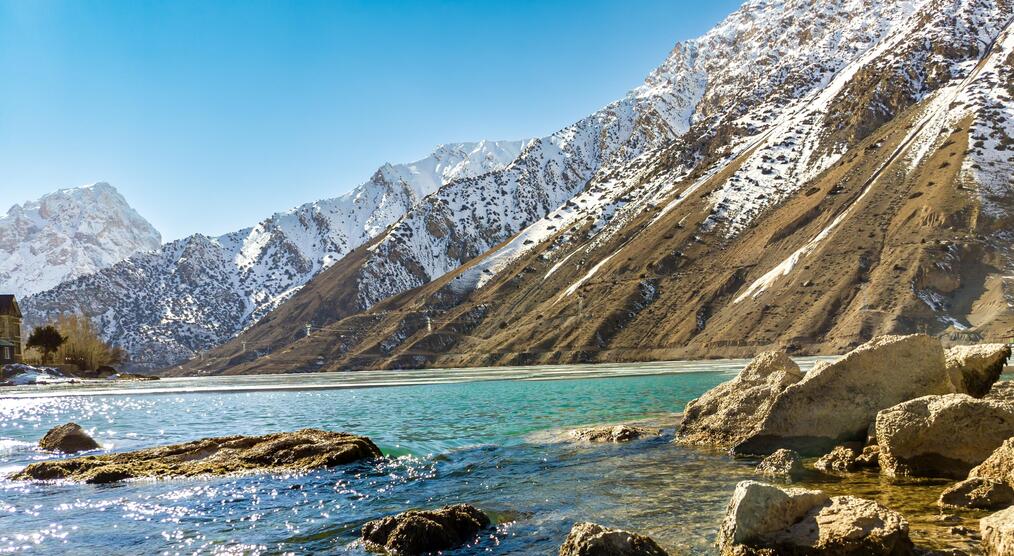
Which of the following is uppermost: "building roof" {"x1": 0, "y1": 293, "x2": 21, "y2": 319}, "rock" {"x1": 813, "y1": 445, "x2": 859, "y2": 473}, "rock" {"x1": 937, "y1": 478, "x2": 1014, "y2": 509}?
"building roof" {"x1": 0, "y1": 293, "x2": 21, "y2": 319}

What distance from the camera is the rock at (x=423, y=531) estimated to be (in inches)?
551

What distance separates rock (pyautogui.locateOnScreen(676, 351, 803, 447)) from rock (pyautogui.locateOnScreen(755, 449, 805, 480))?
3.91 meters

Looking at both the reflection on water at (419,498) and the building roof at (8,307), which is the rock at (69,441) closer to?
the reflection on water at (419,498)

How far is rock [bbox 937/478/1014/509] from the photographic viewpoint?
44.5 ft

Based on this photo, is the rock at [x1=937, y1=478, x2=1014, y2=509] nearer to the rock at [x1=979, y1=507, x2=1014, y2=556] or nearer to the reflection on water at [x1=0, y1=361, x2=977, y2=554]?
the reflection on water at [x1=0, y1=361, x2=977, y2=554]

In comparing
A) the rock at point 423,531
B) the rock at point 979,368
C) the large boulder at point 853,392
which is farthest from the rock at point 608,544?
the rock at point 979,368

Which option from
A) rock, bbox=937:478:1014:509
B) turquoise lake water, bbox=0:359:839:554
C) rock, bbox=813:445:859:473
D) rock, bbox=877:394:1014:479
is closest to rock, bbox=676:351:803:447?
turquoise lake water, bbox=0:359:839:554

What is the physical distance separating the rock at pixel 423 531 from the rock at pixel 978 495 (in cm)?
981

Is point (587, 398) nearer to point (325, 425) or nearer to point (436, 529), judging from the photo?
point (325, 425)

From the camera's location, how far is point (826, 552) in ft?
36.6

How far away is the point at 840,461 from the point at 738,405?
730 cm

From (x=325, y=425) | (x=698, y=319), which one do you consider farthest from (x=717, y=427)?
(x=698, y=319)

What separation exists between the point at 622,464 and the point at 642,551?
11.2 metres

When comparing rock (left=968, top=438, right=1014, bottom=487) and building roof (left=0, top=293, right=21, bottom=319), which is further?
building roof (left=0, top=293, right=21, bottom=319)
